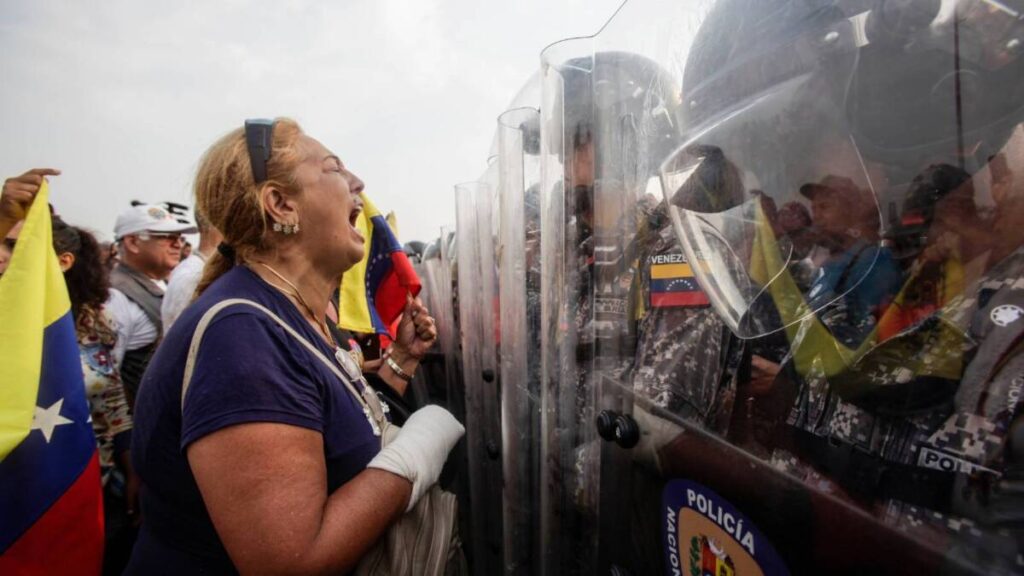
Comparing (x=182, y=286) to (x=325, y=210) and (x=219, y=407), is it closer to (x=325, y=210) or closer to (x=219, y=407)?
(x=325, y=210)

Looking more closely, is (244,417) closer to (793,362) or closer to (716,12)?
(793,362)

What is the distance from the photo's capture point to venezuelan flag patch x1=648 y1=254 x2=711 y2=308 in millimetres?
1142

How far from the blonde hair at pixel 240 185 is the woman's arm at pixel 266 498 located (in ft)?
2.17

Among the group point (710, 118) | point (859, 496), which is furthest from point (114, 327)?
point (859, 496)

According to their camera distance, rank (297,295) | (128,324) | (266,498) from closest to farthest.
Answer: (266,498) < (297,295) < (128,324)

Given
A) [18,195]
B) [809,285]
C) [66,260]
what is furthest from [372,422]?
[66,260]

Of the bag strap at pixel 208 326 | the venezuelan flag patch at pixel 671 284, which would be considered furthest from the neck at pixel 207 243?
the venezuelan flag patch at pixel 671 284

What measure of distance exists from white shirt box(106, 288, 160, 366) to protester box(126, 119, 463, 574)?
1946mm

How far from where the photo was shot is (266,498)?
3.06 feet

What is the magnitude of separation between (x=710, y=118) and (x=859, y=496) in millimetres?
691

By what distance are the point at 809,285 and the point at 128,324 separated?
3.68 metres

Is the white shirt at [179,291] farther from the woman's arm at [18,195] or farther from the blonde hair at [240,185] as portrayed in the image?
the blonde hair at [240,185]

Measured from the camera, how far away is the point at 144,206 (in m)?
3.73

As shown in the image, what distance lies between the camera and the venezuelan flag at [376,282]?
7.75 ft
